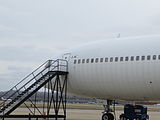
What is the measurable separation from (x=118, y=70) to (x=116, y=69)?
173 millimetres

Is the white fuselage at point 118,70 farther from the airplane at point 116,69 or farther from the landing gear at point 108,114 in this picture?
the landing gear at point 108,114

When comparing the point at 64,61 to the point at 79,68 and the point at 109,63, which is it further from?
the point at 109,63

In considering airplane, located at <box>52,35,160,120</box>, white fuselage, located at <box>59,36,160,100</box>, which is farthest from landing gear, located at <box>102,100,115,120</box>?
white fuselage, located at <box>59,36,160,100</box>

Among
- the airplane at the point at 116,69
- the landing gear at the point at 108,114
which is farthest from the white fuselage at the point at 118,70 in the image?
the landing gear at the point at 108,114

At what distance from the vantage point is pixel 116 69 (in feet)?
77.1

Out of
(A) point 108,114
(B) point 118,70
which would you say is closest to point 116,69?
(B) point 118,70

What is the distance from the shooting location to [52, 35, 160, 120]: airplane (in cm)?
2212

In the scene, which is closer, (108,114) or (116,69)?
(116,69)

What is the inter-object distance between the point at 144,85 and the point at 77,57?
616 centimetres

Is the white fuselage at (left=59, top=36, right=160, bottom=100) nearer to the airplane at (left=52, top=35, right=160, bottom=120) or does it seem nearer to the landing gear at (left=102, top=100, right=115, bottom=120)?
the airplane at (left=52, top=35, right=160, bottom=120)

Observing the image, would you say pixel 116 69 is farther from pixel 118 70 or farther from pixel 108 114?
pixel 108 114

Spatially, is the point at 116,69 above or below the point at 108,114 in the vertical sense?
above

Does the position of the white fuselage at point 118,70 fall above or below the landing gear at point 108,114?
above

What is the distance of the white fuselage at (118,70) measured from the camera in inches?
870
